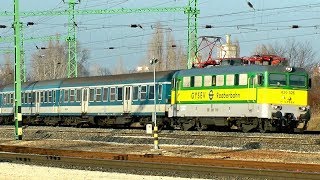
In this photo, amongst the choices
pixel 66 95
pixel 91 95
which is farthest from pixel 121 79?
pixel 66 95

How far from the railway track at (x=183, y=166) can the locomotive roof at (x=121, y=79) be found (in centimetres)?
1310

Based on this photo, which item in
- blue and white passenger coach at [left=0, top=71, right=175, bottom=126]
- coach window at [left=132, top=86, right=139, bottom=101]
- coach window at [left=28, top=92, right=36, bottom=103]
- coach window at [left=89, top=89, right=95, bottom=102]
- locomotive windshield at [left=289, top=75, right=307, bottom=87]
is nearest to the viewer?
locomotive windshield at [left=289, top=75, right=307, bottom=87]

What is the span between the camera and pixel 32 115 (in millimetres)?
48469

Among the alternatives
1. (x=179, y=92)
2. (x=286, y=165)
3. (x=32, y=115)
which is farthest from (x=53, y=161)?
(x=32, y=115)

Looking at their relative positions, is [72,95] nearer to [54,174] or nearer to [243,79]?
[243,79]

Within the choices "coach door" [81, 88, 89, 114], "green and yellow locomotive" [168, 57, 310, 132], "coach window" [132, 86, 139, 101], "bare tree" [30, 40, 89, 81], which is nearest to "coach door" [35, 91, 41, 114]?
"coach door" [81, 88, 89, 114]

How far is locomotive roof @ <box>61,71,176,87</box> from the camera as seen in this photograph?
36.3 m

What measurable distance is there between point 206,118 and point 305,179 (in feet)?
60.1

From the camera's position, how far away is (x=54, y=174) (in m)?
17.3

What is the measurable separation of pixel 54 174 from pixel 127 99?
21.3 metres

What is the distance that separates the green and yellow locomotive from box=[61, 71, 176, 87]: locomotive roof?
3071 mm

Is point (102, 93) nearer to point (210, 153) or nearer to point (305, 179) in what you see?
point (210, 153)

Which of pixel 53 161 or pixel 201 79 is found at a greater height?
pixel 201 79

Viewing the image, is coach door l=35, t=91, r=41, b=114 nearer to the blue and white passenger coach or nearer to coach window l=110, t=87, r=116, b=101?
the blue and white passenger coach
